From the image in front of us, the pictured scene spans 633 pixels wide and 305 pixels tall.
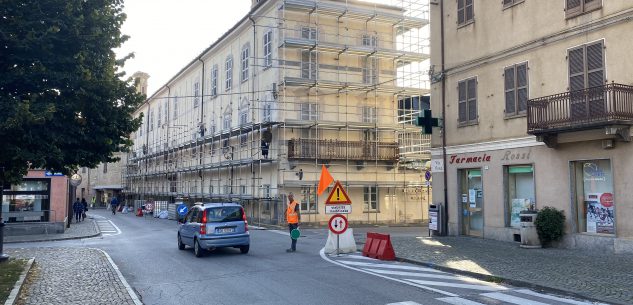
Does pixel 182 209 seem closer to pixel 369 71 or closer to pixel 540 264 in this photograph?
pixel 369 71

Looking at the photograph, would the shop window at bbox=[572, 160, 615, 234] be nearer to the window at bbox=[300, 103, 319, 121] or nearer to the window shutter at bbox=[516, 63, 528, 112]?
the window shutter at bbox=[516, 63, 528, 112]

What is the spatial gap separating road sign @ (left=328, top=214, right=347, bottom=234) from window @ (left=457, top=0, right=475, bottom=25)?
9542mm

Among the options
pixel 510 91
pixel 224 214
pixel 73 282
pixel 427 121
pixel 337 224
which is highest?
pixel 510 91

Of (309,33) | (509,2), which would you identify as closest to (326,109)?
(309,33)

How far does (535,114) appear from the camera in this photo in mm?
15570

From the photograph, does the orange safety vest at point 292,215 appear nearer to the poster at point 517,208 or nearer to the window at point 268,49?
the poster at point 517,208

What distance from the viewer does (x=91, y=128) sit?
11711 mm

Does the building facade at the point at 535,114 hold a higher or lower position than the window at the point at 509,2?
lower

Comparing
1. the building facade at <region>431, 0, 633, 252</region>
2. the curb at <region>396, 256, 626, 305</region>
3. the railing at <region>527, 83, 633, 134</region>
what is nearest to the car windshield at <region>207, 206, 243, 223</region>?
the curb at <region>396, 256, 626, 305</region>

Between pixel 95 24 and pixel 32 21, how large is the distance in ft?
4.24

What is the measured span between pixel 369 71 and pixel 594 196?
19.0m

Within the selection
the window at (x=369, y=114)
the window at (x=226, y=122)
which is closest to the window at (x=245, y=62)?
the window at (x=226, y=122)

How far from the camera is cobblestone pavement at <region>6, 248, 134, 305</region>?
959cm

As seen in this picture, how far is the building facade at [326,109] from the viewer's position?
2975 centimetres
